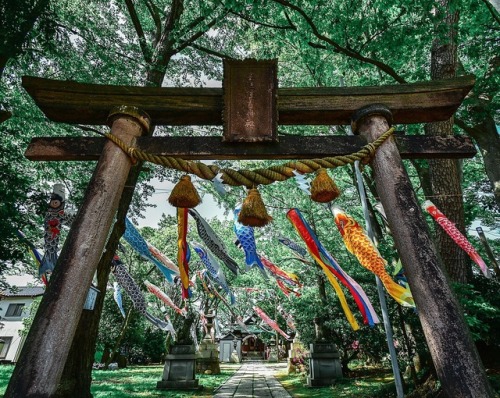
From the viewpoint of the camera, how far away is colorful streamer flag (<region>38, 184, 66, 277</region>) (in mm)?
5609

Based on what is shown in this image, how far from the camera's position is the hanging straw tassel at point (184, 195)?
3092mm

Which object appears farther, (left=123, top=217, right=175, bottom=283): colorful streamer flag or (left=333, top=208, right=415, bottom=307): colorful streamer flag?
(left=123, top=217, right=175, bottom=283): colorful streamer flag

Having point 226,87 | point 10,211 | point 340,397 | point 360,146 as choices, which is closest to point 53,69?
point 10,211

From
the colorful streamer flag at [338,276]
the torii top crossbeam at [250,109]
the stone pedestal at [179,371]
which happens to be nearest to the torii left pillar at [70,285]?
the torii top crossbeam at [250,109]

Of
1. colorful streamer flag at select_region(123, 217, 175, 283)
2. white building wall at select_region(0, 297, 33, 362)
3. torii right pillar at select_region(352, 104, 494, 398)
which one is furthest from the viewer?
white building wall at select_region(0, 297, 33, 362)

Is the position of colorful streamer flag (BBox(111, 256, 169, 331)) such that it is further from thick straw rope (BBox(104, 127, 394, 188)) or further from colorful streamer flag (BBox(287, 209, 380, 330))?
thick straw rope (BBox(104, 127, 394, 188))

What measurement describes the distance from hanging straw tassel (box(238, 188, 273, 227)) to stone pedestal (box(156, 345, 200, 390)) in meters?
8.96

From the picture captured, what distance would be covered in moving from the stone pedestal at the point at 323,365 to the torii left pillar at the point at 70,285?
9.74 metres

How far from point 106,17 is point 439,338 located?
10524 mm

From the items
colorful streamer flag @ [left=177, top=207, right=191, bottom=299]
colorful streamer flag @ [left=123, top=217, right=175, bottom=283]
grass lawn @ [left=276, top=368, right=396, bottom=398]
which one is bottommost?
grass lawn @ [left=276, top=368, right=396, bottom=398]

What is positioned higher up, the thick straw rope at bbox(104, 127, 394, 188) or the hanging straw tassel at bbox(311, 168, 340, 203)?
the thick straw rope at bbox(104, 127, 394, 188)

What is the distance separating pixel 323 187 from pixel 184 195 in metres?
1.32

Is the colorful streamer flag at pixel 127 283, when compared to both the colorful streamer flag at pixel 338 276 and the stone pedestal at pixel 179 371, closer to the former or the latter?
the stone pedestal at pixel 179 371

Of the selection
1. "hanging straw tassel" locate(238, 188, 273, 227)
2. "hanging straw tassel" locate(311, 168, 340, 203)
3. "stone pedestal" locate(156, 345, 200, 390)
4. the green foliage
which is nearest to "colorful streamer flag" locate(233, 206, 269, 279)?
"hanging straw tassel" locate(238, 188, 273, 227)
